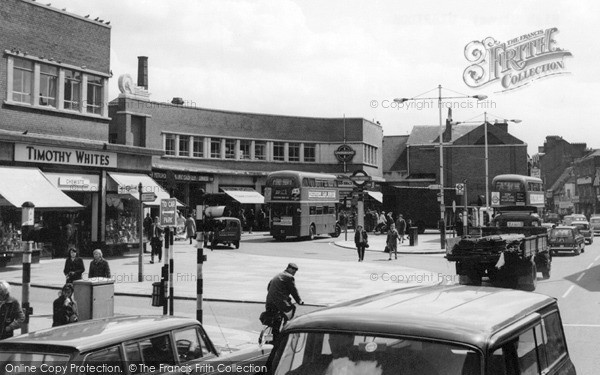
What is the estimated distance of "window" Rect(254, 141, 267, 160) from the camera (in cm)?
5803

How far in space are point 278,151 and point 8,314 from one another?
49.7 m

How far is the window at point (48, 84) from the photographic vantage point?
27.9 m

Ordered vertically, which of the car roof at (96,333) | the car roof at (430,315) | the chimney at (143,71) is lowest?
the car roof at (96,333)

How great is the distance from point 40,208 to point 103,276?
Result: 11.4 metres

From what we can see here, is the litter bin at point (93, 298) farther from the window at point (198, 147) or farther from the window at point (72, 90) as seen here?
the window at point (198, 147)

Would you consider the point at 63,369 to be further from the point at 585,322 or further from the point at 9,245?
the point at 9,245

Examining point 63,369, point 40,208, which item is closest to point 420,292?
point 63,369

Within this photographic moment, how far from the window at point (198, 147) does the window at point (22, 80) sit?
87.0 feet

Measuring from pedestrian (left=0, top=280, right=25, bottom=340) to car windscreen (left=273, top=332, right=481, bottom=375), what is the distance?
22.3 ft

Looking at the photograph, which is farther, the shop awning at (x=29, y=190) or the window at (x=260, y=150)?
the window at (x=260, y=150)

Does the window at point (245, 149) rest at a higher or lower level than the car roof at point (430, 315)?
higher

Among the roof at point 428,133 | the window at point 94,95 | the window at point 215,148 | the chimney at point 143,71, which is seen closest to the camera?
the window at point 94,95

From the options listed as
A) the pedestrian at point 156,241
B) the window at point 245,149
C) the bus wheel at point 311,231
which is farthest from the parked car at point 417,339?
the window at point 245,149

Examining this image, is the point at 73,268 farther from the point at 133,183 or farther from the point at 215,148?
the point at 215,148
